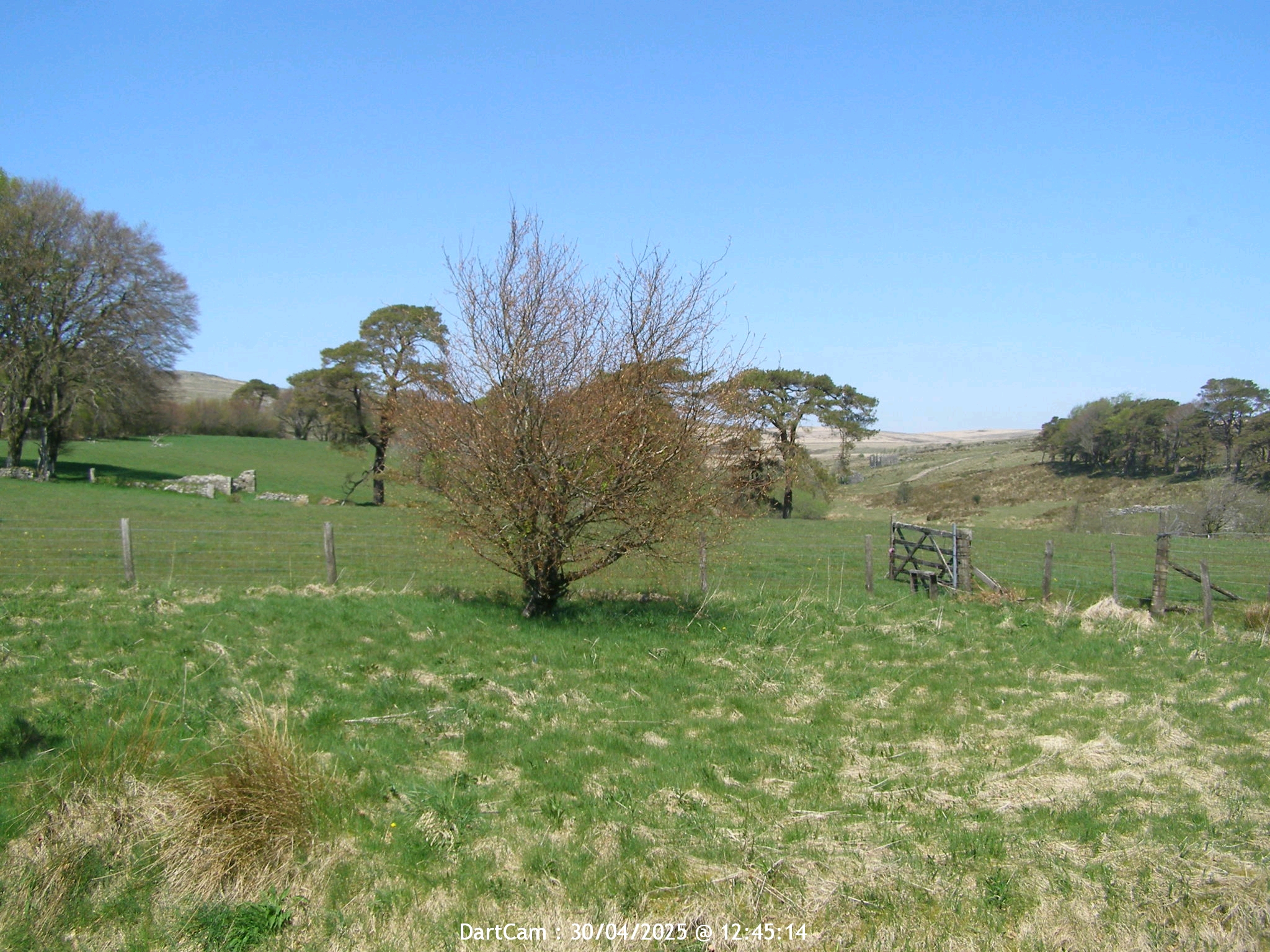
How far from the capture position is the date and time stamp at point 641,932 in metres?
4.44

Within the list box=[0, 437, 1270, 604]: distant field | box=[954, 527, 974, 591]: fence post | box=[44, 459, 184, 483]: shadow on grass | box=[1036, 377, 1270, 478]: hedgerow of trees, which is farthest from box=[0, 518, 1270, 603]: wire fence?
box=[1036, 377, 1270, 478]: hedgerow of trees

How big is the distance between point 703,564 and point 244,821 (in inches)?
373

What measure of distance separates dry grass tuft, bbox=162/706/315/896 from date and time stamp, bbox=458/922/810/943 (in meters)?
1.43

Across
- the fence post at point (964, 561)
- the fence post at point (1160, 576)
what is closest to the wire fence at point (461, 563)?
the fence post at point (964, 561)

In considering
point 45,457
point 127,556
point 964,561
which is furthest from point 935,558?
point 45,457

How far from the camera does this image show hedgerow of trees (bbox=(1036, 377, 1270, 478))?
4616cm

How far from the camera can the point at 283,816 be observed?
17.6 feet

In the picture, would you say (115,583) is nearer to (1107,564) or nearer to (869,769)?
(869,769)

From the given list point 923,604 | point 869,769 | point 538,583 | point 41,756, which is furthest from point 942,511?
point 41,756

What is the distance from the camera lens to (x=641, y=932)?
14.6ft

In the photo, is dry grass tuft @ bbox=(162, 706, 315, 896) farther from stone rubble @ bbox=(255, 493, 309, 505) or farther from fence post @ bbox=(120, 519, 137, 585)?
stone rubble @ bbox=(255, 493, 309, 505)

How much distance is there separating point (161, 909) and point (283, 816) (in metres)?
0.77

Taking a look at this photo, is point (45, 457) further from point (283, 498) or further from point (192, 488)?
point (283, 498)

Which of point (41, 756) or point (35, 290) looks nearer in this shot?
point (41, 756)
